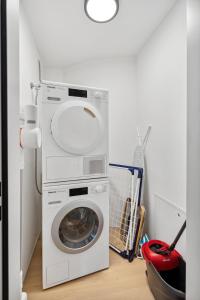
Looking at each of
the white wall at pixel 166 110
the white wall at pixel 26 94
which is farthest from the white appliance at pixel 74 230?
the white wall at pixel 166 110

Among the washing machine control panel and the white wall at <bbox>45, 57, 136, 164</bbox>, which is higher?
the white wall at <bbox>45, 57, 136, 164</bbox>

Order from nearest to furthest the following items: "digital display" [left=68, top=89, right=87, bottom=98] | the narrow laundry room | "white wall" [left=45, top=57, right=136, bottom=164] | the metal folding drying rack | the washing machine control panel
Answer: the narrow laundry room
"digital display" [left=68, top=89, right=87, bottom=98]
the washing machine control panel
the metal folding drying rack
"white wall" [left=45, top=57, right=136, bottom=164]

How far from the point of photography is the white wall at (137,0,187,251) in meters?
1.56

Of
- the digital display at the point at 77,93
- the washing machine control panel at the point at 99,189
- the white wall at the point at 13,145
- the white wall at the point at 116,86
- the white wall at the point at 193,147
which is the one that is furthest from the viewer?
the white wall at the point at 116,86

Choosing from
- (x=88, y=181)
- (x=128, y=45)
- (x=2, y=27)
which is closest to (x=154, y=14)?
(x=128, y=45)

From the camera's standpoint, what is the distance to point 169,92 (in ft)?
5.73

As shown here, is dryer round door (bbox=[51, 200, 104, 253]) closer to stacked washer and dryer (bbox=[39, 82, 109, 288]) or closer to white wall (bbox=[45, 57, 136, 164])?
stacked washer and dryer (bbox=[39, 82, 109, 288])

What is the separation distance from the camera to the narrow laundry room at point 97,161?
1497 millimetres

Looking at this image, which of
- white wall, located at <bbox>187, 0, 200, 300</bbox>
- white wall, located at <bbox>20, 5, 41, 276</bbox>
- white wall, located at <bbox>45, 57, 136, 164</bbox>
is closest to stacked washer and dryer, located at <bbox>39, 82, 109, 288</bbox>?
white wall, located at <bbox>20, 5, 41, 276</bbox>

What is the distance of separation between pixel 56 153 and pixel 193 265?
121cm

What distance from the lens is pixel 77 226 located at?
178 centimetres

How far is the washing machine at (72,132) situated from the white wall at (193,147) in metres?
1.02

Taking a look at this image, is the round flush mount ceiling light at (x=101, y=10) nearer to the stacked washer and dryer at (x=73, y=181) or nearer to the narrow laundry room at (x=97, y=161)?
the narrow laundry room at (x=97, y=161)

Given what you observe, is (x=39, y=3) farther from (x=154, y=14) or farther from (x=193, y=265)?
(x=193, y=265)
